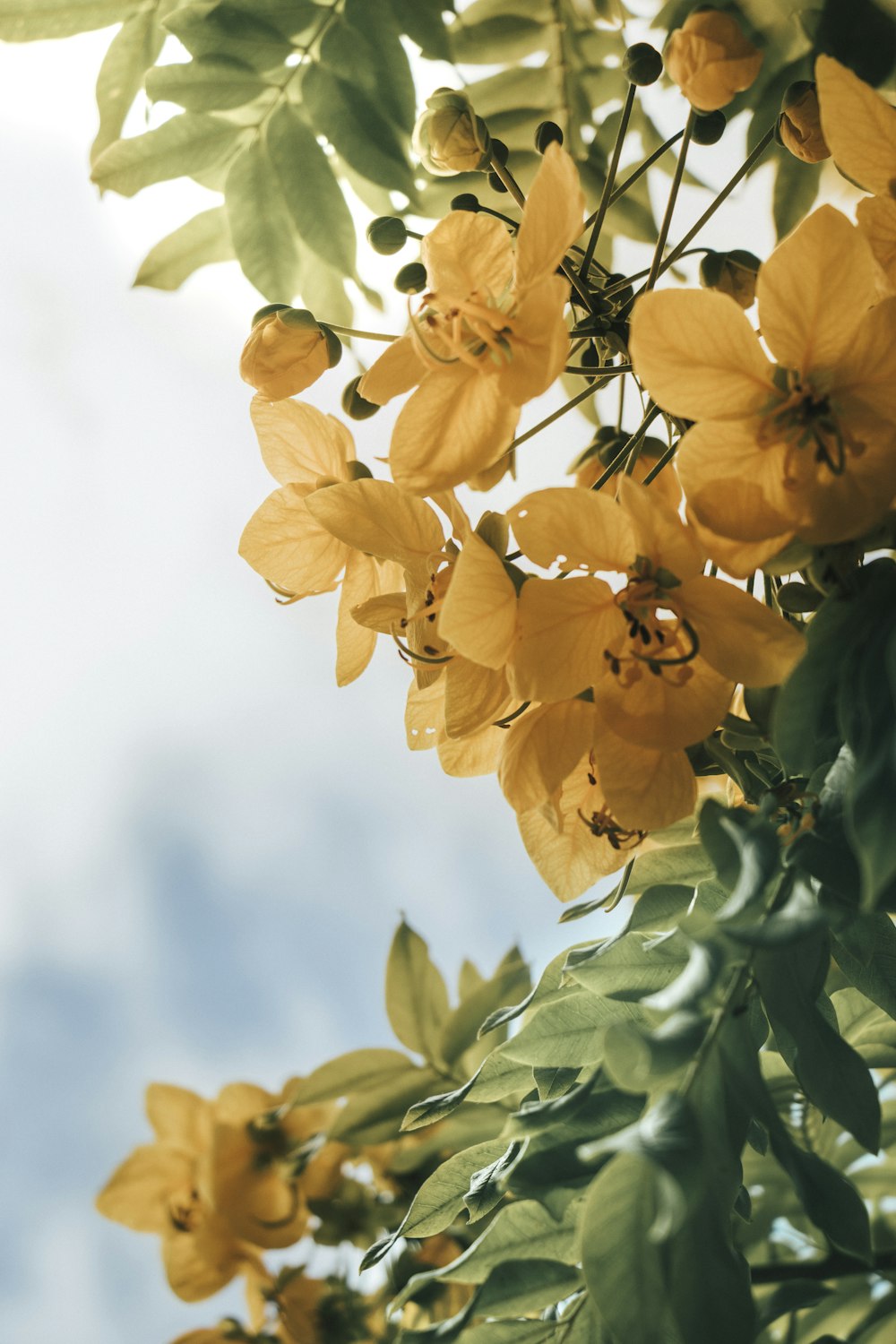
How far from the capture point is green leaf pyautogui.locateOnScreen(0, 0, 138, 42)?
32.5 inches

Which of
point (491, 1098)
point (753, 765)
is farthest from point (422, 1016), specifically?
point (753, 765)

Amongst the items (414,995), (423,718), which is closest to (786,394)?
(423,718)

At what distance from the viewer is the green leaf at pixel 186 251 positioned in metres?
0.91

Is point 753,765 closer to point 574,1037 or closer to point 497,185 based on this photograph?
point 574,1037

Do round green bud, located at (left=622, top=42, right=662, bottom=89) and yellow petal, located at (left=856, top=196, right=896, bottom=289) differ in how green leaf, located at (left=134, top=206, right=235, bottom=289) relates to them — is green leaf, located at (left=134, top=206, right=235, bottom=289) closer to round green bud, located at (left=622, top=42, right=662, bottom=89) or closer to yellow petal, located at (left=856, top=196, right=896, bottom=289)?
round green bud, located at (left=622, top=42, right=662, bottom=89)

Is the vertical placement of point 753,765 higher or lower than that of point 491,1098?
higher

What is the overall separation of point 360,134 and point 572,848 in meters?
0.51

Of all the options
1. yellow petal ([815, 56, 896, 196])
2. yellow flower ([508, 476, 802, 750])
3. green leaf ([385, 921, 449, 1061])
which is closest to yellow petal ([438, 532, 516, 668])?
yellow flower ([508, 476, 802, 750])

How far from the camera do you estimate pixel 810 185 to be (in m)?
0.79

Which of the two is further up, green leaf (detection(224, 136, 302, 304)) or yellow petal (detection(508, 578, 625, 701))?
green leaf (detection(224, 136, 302, 304))

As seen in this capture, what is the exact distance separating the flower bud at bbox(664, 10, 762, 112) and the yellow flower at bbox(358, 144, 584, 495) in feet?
0.52

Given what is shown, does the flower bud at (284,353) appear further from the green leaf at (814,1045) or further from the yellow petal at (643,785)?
the green leaf at (814,1045)

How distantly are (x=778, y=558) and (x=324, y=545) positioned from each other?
302 millimetres

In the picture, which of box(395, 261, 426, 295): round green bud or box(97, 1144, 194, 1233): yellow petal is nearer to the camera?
box(395, 261, 426, 295): round green bud
